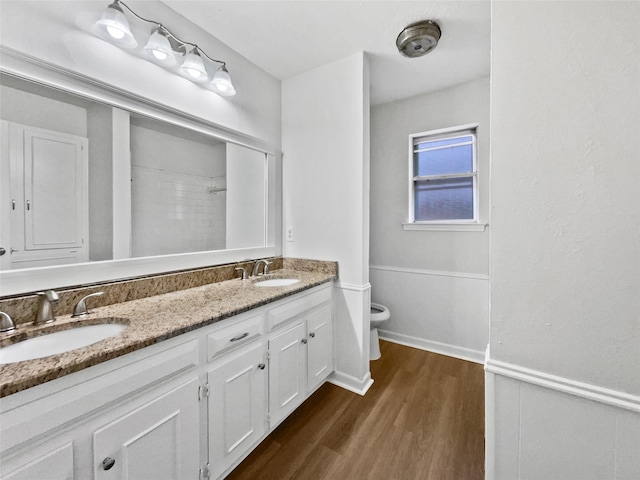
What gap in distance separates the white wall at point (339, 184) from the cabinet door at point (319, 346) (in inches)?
4.5

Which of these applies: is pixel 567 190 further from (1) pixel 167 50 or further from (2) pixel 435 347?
(2) pixel 435 347

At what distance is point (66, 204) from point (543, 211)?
1895 mm

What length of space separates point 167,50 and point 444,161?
7.73ft

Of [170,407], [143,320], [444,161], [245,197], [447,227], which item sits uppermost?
[444,161]

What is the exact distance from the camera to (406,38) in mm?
1678

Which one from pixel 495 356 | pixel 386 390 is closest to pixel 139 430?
pixel 495 356

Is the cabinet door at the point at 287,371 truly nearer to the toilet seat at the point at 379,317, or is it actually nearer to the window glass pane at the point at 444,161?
the toilet seat at the point at 379,317

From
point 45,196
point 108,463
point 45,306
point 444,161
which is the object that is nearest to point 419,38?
point 444,161

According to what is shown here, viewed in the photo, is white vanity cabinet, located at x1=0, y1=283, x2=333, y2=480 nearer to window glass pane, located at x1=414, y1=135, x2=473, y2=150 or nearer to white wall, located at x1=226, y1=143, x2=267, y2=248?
white wall, located at x1=226, y1=143, x2=267, y2=248

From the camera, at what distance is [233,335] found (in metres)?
1.22

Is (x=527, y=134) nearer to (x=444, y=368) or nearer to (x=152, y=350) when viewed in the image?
(x=152, y=350)

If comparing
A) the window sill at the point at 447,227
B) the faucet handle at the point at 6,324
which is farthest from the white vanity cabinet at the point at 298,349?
the window sill at the point at 447,227

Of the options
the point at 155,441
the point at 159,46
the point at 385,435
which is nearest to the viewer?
the point at 155,441

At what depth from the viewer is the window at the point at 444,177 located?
2436mm
